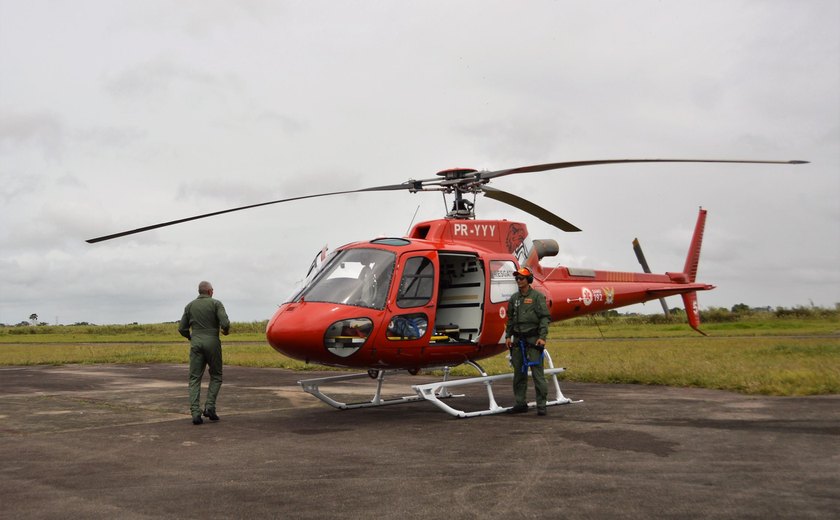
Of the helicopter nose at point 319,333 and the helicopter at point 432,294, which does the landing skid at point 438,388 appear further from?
the helicopter nose at point 319,333

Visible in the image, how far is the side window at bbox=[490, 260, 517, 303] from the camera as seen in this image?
457 inches

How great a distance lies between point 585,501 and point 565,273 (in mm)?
8944

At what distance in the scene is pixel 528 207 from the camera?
40.1 ft

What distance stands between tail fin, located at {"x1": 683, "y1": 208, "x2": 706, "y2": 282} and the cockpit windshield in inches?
419

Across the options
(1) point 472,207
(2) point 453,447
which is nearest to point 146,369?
(1) point 472,207

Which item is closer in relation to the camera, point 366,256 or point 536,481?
point 536,481

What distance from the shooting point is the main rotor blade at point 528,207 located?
1195 centimetres

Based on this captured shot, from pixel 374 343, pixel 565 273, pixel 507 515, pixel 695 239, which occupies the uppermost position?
pixel 695 239

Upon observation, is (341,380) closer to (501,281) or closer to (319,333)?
(319,333)

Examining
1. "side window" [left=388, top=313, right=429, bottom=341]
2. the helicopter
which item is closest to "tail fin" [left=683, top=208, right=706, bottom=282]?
the helicopter

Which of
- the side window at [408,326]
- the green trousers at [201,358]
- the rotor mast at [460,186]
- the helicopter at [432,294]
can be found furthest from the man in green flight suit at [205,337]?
the rotor mast at [460,186]

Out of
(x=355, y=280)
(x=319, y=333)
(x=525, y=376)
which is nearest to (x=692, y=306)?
(x=525, y=376)

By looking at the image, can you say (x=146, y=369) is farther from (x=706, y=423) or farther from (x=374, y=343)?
(x=706, y=423)

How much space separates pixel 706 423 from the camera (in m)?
8.92
